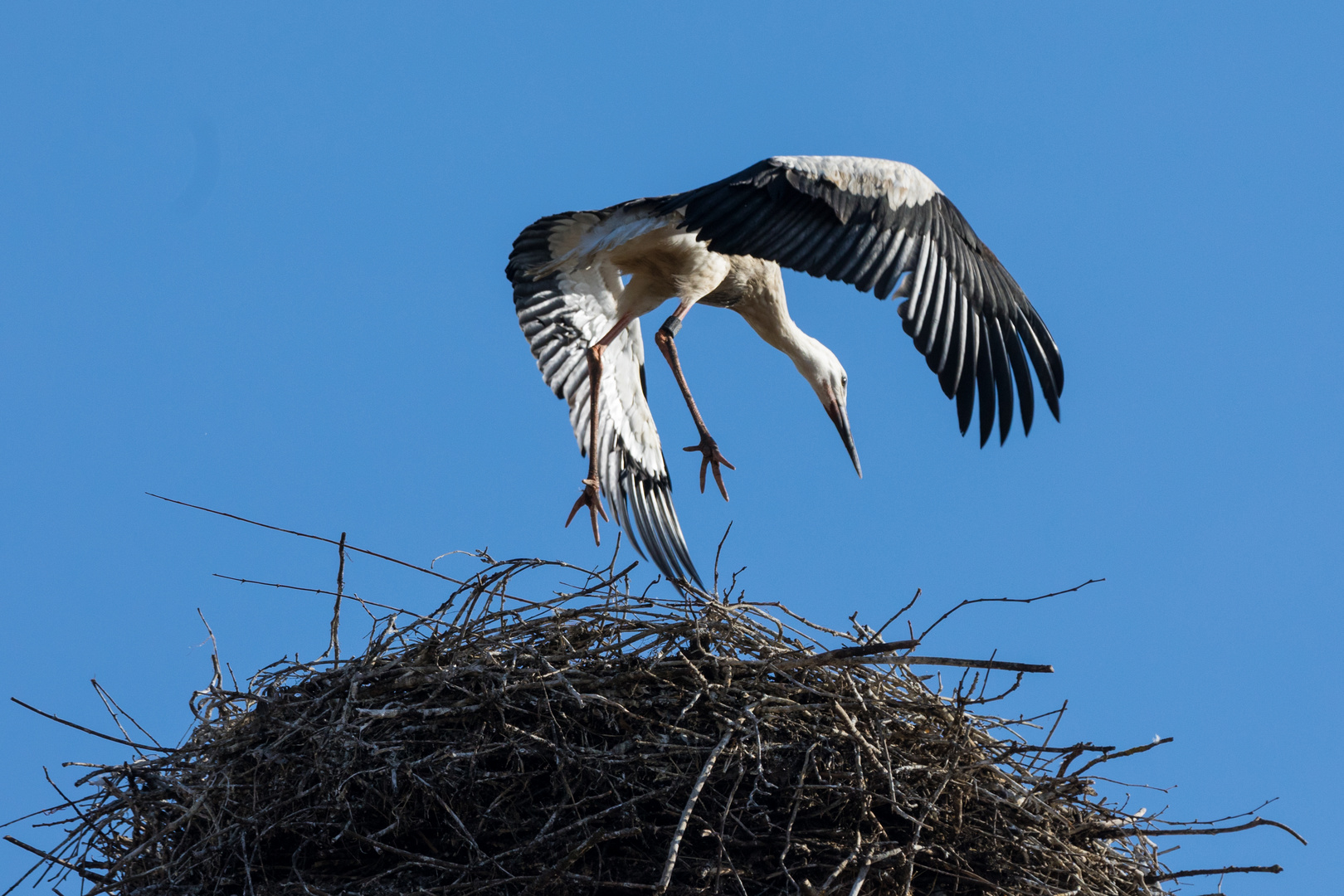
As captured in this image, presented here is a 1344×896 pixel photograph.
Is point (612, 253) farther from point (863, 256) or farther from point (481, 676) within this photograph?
point (481, 676)

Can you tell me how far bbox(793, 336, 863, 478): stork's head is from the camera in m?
6.92

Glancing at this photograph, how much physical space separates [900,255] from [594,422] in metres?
1.84

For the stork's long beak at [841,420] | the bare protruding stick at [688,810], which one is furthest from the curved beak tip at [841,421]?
the bare protruding stick at [688,810]

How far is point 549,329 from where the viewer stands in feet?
22.5

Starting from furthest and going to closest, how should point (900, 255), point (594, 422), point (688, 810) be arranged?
1. point (594, 422)
2. point (900, 255)
3. point (688, 810)

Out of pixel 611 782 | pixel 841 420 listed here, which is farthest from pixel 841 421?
pixel 611 782

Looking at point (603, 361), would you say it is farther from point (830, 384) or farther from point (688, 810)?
point (688, 810)

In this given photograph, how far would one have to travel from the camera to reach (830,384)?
6.93 metres

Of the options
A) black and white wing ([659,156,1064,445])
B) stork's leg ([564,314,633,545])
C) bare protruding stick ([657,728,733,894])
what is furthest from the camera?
stork's leg ([564,314,633,545])

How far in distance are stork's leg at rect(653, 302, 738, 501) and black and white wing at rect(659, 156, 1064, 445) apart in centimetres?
141

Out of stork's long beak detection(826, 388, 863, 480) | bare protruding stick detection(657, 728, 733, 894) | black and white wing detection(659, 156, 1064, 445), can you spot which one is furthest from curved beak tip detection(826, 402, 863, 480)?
bare protruding stick detection(657, 728, 733, 894)

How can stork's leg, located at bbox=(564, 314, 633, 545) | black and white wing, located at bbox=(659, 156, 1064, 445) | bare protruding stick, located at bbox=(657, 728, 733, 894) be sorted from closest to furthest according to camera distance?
bare protruding stick, located at bbox=(657, 728, 733, 894) < black and white wing, located at bbox=(659, 156, 1064, 445) < stork's leg, located at bbox=(564, 314, 633, 545)

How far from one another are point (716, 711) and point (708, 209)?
216 centimetres

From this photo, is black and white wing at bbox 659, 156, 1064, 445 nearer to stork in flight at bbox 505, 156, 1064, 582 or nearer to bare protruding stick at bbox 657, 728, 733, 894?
stork in flight at bbox 505, 156, 1064, 582
